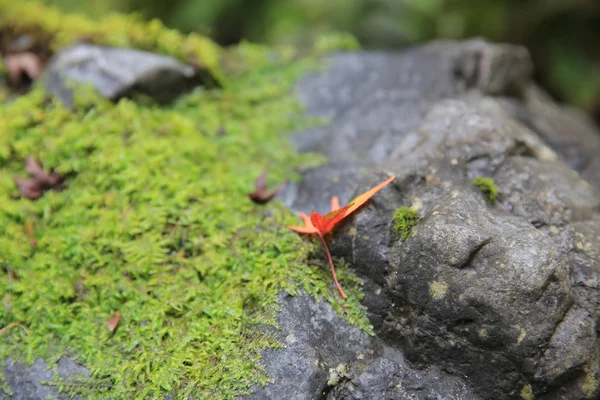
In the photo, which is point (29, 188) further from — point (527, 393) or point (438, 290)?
point (527, 393)

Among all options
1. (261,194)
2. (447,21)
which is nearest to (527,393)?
(261,194)

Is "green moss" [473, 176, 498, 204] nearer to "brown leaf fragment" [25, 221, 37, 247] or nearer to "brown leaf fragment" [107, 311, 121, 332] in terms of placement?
"brown leaf fragment" [107, 311, 121, 332]

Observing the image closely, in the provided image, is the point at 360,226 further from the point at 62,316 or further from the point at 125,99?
the point at 125,99

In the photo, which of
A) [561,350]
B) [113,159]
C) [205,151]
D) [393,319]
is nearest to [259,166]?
[205,151]

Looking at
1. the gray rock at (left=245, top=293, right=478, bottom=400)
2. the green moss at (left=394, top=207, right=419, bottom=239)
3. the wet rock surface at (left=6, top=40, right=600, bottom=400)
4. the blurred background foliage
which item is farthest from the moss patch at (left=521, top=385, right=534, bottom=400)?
the blurred background foliage

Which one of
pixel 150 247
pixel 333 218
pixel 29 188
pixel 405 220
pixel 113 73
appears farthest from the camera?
pixel 113 73

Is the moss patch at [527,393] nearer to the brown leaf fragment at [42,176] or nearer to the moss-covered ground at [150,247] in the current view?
the moss-covered ground at [150,247]

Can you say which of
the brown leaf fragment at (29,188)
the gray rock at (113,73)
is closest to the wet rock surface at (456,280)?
the brown leaf fragment at (29,188)
